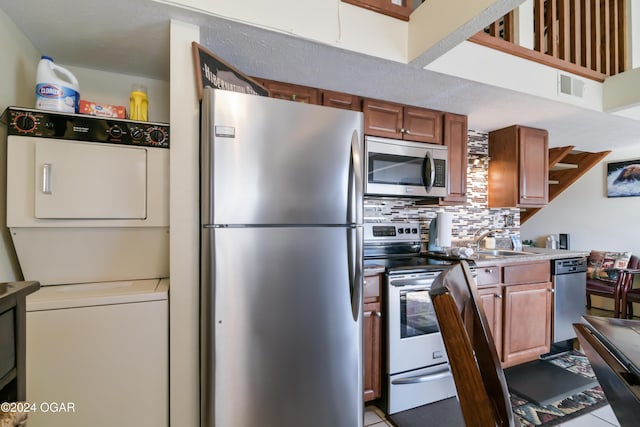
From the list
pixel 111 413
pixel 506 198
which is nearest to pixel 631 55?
pixel 506 198

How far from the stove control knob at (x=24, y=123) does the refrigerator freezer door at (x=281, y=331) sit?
895 mm

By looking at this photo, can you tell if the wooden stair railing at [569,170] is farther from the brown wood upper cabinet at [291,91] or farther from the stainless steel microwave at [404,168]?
the brown wood upper cabinet at [291,91]

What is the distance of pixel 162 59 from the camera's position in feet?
5.35

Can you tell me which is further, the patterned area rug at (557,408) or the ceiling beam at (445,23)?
the patterned area rug at (557,408)

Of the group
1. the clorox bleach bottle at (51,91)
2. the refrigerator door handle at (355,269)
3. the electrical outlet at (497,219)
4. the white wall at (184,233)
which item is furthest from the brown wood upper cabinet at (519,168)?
the clorox bleach bottle at (51,91)

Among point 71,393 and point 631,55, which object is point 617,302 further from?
point 71,393

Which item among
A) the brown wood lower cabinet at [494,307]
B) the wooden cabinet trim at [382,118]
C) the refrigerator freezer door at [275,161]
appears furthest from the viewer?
the brown wood lower cabinet at [494,307]

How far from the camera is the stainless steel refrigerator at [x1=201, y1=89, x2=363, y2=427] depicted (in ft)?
3.98

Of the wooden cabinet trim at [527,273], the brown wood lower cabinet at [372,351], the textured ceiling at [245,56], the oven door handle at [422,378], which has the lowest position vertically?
the oven door handle at [422,378]

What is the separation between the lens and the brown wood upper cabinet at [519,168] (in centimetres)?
278

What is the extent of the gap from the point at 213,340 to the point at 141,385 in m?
0.36

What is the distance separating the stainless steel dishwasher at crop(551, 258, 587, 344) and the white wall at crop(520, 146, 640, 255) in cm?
188

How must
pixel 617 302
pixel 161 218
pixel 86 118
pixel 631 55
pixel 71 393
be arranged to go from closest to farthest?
pixel 71 393 → pixel 86 118 → pixel 161 218 → pixel 631 55 → pixel 617 302

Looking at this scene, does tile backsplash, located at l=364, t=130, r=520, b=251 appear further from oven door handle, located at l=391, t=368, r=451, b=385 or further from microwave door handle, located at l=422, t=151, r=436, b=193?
oven door handle, located at l=391, t=368, r=451, b=385
